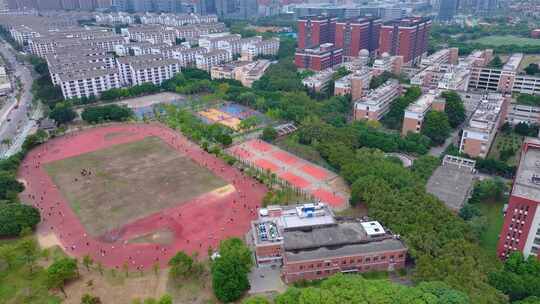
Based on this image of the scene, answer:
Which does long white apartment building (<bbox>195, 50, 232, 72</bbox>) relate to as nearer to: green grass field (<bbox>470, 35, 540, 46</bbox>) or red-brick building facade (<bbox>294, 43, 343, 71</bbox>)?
red-brick building facade (<bbox>294, 43, 343, 71</bbox>)

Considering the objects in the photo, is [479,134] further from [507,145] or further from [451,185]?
[451,185]

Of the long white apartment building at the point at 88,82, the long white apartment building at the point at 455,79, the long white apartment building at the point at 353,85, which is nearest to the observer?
the long white apartment building at the point at 455,79

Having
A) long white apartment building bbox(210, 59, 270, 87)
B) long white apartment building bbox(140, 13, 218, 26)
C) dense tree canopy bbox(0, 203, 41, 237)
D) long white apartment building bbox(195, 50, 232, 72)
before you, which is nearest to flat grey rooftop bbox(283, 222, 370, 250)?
dense tree canopy bbox(0, 203, 41, 237)

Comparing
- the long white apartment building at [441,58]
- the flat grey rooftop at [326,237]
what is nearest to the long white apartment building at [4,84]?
the flat grey rooftop at [326,237]

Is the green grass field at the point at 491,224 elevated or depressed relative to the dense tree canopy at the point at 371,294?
depressed

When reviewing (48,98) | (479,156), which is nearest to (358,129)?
(479,156)

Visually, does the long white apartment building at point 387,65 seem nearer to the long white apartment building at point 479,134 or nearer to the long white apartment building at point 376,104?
the long white apartment building at point 376,104

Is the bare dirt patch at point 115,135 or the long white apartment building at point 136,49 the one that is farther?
the long white apartment building at point 136,49
